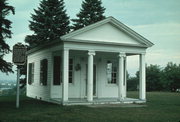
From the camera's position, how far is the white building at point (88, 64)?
15734mm

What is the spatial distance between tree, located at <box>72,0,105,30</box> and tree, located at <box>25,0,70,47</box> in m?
3.19

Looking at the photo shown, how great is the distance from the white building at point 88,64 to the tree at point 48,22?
478 inches

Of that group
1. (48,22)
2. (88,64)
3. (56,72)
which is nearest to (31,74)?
(56,72)

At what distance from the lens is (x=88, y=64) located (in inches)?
632

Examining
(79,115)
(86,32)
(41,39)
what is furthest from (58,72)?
(41,39)

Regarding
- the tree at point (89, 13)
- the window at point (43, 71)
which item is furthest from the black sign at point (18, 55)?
the tree at point (89, 13)

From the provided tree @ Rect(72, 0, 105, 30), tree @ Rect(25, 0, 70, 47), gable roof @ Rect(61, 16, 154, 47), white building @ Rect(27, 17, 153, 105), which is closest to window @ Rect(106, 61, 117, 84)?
white building @ Rect(27, 17, 153, 105)

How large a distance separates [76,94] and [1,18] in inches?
252

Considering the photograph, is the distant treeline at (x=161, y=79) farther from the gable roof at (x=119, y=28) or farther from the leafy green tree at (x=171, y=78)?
the gable roof at (x=119, y=28)

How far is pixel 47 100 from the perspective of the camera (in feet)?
57.8

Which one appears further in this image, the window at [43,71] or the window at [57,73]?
the window at [43,71]

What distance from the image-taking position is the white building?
15734 mm

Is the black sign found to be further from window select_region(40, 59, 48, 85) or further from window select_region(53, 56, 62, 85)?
window select_region(40, 59, 48, 85)

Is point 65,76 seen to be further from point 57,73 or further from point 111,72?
point 111,72
